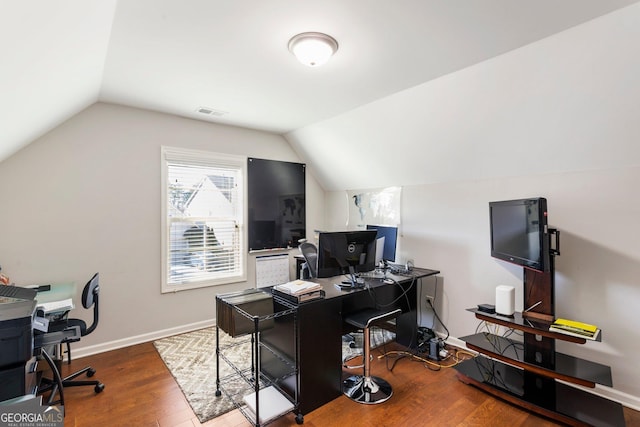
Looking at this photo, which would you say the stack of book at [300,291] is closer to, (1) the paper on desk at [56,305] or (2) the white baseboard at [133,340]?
(1) the paper on desk at [56,305]

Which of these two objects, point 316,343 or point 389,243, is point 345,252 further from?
point 389,243

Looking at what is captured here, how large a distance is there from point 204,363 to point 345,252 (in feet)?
5.74

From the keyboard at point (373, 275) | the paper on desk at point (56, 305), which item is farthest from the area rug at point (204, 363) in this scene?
the paper on desk at point (56, 305)

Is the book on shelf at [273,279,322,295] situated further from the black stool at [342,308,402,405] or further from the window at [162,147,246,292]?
the window at [162,147,246,292]

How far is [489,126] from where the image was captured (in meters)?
2.59

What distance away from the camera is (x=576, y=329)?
6.75 ft

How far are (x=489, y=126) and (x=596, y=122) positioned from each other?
27.1 inches

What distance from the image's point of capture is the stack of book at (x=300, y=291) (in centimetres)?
212

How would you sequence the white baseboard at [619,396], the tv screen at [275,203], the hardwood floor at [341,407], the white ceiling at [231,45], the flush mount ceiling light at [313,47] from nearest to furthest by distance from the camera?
the white ceiling at [231,45] → the flush mount ceiling light at [313,47] → the hardwood floor at [341,407] → the white baseboard at [619,396] → the tv screen at [275,203]

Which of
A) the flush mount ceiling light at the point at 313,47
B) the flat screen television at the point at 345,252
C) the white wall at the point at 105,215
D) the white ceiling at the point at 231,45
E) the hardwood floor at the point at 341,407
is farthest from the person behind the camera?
the white wall at the point at 105,215

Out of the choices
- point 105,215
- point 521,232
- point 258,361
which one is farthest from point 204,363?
point 521,232

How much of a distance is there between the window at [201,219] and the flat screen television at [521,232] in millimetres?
2969

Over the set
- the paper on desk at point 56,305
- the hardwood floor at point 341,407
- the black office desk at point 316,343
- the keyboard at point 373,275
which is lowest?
the hardwood floor at point 341,407

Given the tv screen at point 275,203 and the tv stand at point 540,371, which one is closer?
the tv stand at point 540,371
